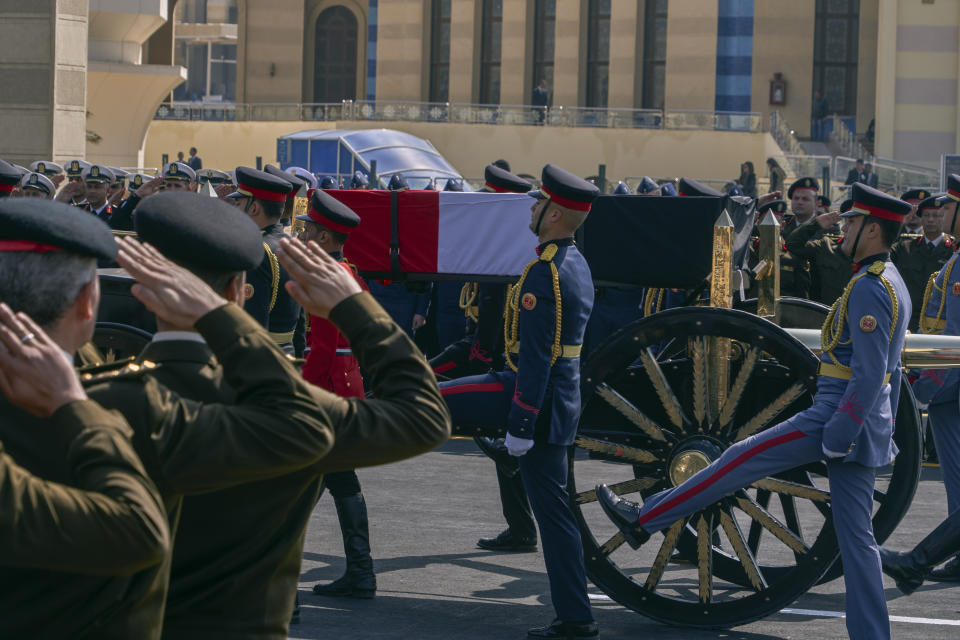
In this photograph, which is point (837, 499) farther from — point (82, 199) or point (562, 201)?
point (82, 199)

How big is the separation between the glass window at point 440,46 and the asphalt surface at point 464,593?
123ft

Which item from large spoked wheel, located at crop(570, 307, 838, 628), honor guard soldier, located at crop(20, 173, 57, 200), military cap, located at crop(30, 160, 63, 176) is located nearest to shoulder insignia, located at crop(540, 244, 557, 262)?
large spoked wheel, located at crop(570, 307, 838, 628)

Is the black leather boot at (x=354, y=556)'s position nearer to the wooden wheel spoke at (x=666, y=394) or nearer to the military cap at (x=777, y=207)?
the wooden wheel spoke at (x=666, y=394)

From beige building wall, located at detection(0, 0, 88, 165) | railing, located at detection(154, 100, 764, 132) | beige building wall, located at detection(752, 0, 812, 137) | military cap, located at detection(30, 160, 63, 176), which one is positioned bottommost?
military cap, located at detection(30, 160, 63, 176)

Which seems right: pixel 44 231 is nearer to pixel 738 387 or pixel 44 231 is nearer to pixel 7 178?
pixel 738 387

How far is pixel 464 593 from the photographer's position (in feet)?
20.7

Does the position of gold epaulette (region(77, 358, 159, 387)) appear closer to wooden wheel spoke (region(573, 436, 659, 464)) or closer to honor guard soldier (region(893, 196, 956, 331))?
wooden wheel spoke (region(573, 436, 659, 464))

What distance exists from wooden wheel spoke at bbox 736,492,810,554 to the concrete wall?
92.1 feet

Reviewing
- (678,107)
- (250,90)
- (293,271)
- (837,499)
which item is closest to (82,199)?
(837,499)

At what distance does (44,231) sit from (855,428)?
3446 millimetres

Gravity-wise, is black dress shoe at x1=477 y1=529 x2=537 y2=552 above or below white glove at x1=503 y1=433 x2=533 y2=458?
below

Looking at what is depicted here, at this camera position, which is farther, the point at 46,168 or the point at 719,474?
the point at 46,168

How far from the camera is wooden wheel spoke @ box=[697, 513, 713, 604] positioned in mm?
5691

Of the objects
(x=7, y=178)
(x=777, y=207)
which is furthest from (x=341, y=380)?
(x=777, y=207)
